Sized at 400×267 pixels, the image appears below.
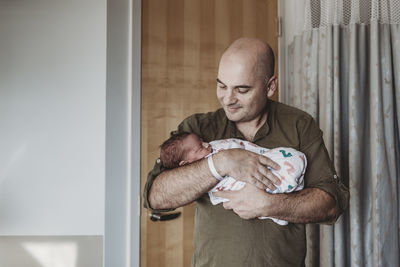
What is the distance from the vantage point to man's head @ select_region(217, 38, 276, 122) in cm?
103

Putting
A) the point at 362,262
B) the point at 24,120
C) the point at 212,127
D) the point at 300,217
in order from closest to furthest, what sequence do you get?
the point at 300,217 → the point at 212,127 → the point at 362,262 → the point at 24,120

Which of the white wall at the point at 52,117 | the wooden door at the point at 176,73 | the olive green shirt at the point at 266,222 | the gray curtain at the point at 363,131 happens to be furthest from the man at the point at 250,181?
the white wall at the point at 52,117

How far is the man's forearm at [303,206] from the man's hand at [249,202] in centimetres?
1

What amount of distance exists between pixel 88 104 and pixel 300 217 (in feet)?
4.64

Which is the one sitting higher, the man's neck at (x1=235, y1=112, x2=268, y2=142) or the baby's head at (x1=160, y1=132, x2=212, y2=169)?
the man's neck at (x1=235, y1=112, x2=268, y2=142)

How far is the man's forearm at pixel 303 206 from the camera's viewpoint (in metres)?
0.91

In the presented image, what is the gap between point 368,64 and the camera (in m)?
1.53

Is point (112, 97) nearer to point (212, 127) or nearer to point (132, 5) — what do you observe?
point (132, 5)

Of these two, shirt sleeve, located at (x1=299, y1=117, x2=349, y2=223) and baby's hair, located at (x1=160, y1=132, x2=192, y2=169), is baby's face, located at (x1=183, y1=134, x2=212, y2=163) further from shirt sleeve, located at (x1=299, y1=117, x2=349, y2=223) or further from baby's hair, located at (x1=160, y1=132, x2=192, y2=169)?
shirt sleeve, located at (x1=299, y1=117, x2=349, y2=223)

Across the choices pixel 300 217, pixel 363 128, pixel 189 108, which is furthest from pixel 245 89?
pixel 189 108

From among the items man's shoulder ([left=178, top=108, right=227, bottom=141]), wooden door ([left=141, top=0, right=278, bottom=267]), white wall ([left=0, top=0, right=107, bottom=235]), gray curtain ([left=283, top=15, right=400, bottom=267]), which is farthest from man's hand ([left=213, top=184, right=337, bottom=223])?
white wall ([left=0, top=0, right=107, bottom=235])

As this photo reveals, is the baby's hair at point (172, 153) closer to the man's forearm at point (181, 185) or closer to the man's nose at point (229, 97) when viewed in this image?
the man's forearm at point (181, 185)

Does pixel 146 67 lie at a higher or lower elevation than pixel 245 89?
higher

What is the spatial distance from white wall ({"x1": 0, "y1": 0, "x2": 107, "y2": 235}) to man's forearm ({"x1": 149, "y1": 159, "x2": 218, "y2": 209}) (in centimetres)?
98
